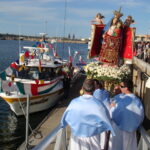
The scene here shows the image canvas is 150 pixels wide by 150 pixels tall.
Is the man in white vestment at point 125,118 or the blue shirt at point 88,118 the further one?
the man in white vestment at point 125,118

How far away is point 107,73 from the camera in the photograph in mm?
7367

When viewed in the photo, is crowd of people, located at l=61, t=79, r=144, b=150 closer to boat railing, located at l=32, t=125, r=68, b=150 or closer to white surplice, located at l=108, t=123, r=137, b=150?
white surplice, located at l=108, t=123, r=137, b=150

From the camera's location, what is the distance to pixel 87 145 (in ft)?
12.7

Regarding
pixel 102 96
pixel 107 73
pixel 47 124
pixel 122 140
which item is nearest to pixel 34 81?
pixel 47 124

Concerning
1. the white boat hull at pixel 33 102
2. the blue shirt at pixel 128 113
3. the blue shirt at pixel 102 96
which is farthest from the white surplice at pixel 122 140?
the white boat hull at pixel 33 102

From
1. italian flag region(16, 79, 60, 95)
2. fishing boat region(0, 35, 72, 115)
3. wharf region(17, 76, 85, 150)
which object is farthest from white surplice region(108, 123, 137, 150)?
italian flag region(16, 79, 60, 95)

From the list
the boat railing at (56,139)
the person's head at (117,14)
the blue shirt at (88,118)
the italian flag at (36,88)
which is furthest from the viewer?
the italian flag at (36,88)

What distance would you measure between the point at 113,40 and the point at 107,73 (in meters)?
1.12

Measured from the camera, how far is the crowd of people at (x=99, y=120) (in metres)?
3.67

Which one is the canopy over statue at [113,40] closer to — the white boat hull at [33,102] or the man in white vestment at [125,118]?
the man in white vestment at [125,118]

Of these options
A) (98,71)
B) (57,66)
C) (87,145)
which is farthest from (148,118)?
(57,66)

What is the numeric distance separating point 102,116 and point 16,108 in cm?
1108

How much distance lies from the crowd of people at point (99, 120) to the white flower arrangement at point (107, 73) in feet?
8.53

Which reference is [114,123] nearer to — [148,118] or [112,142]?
[112,142]
